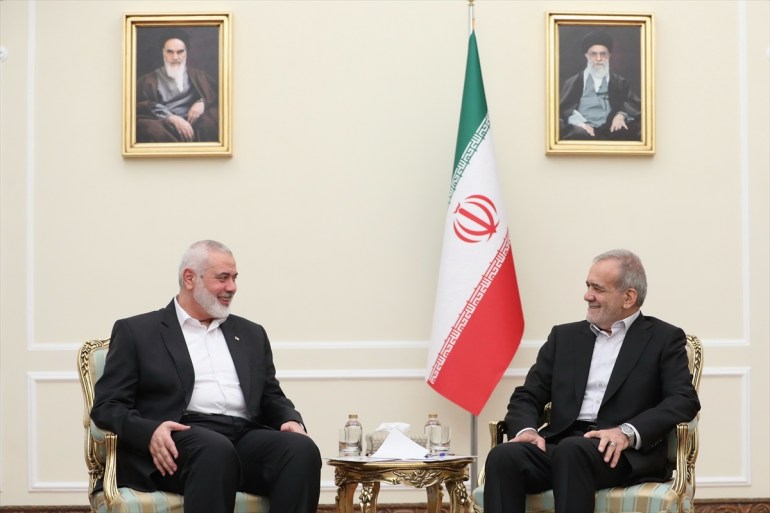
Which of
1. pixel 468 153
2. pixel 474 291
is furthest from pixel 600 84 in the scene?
pixel 474 291

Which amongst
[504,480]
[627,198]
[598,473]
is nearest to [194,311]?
[504,480]

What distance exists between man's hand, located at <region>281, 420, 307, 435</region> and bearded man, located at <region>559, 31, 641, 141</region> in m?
2.41

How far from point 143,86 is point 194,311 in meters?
1.87

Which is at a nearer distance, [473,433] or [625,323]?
[625,323]

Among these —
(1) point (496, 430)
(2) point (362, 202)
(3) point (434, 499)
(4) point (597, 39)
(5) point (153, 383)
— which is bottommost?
(3) point (434, 499)

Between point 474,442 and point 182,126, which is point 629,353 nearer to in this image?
point 474,442

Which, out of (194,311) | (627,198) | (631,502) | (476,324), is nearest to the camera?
(631,502)

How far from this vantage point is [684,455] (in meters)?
4.54

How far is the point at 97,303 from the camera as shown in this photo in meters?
6.27

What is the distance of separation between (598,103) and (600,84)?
0.35ft

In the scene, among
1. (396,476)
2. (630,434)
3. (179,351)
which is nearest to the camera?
(630,434)

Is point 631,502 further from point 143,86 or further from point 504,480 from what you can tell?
point 143,86

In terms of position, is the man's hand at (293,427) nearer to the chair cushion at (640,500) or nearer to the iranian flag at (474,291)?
the chair cushion at (640,500)

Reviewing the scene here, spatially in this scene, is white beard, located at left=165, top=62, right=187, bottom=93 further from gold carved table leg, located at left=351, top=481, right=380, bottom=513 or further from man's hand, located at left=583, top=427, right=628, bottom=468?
man's hand, located at left=583, top=427, right=628, bottom=468
